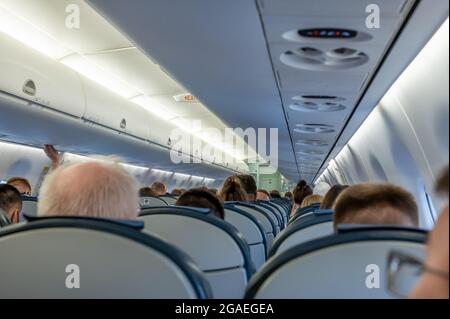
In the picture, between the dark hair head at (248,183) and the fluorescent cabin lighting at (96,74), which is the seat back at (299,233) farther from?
the fluorescent cabin lighting at (96,74)

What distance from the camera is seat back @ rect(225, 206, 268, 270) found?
4.23 metres

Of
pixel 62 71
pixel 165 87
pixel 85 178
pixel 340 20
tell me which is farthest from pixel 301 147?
pixel 85 178

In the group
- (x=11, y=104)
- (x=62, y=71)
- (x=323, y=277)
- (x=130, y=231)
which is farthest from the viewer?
(x=62, y=71)

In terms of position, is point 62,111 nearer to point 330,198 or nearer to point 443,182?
point 330,198

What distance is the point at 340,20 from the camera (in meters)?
3.40

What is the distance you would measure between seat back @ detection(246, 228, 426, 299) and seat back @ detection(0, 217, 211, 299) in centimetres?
22

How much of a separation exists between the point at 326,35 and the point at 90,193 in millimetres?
2416

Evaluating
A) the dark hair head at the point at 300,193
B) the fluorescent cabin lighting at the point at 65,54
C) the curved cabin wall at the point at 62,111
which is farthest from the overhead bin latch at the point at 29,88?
the dark hair head at the point at 300,193

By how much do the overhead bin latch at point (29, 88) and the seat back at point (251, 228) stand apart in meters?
2.48

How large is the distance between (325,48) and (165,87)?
5992 mm

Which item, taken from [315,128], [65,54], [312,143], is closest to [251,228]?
[65,54]

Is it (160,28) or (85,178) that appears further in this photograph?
(160,28)

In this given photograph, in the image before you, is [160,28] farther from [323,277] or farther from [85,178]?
[323,277]

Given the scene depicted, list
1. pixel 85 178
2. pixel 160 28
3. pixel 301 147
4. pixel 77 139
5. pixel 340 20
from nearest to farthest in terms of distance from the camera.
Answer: pixel 85 178
pixel 340 20
pixel 160 28
pixel 77 139
pixel 301 147
